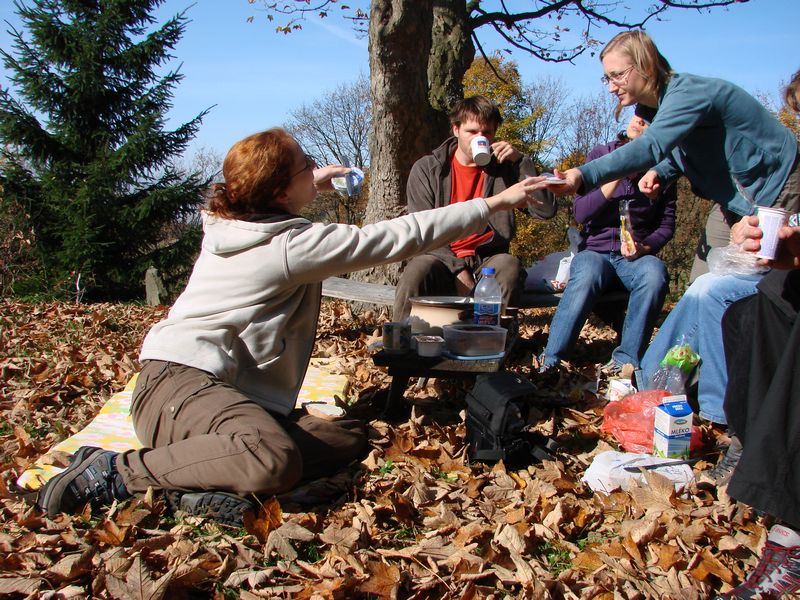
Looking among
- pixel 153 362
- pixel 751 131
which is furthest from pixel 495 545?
pixel 751 131

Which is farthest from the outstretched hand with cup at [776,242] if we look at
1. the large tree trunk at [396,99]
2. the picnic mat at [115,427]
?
the large tree trunk at [396,99]

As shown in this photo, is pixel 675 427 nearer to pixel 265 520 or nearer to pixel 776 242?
pixel 776 242

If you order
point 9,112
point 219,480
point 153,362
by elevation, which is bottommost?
point 219,480

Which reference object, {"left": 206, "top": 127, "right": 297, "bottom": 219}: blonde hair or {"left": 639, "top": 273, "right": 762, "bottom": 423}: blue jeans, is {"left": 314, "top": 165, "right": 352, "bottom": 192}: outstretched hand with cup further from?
{"left": 639, "top": 273, "right": 762, "bottom": 423}: blue jeans

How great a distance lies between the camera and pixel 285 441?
2.61 metres

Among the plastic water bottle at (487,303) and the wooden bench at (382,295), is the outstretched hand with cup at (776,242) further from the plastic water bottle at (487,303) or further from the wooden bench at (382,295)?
the wooden bench at (382,295)

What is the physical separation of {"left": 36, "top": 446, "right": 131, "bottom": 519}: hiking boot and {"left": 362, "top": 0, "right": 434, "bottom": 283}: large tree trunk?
446cm

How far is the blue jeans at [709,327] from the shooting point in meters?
3.46

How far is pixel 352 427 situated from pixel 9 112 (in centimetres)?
1078

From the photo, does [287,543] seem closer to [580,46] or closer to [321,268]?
[321,268]

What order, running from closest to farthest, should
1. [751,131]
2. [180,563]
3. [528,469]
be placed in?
[180,563] → [528,469] → [751,131]

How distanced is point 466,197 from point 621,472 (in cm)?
269

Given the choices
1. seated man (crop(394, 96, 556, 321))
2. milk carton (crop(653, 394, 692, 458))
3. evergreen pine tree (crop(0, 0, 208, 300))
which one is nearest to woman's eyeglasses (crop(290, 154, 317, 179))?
seated man (crop(394, 96, 556, 321))

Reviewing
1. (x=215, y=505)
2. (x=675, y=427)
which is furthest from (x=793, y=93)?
(x=215, y=505)
